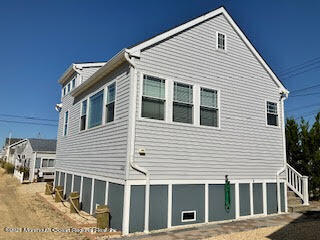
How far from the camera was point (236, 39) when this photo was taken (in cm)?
1166

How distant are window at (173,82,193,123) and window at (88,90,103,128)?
3.29 metres

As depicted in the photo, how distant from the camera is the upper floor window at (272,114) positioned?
12344 millimetres

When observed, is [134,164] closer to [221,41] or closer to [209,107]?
[209,107]

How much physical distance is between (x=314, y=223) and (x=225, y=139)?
4137 mm

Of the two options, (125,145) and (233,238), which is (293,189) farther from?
(125,145)

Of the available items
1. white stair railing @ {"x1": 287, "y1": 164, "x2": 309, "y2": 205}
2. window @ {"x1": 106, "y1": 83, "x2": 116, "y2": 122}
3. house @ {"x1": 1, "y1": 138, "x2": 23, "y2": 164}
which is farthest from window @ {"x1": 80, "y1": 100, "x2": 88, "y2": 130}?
house @ {"x1": 1, "y1": 138, "x2": 23, "y2": 164}

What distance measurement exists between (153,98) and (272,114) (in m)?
6.42

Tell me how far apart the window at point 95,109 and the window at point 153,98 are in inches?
113

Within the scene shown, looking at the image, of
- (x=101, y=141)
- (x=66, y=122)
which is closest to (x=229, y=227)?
(x=101, y=141)

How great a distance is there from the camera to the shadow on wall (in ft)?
25.1

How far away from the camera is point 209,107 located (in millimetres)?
10312

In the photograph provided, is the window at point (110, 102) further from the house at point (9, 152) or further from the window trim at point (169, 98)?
the house at point (9, 152)

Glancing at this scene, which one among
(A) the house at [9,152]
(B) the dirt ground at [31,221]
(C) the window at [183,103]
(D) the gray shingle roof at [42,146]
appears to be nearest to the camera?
(B) the dirt ground at [31,221]

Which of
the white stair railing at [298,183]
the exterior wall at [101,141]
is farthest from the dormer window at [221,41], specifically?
the white stair railing at [298,183]
